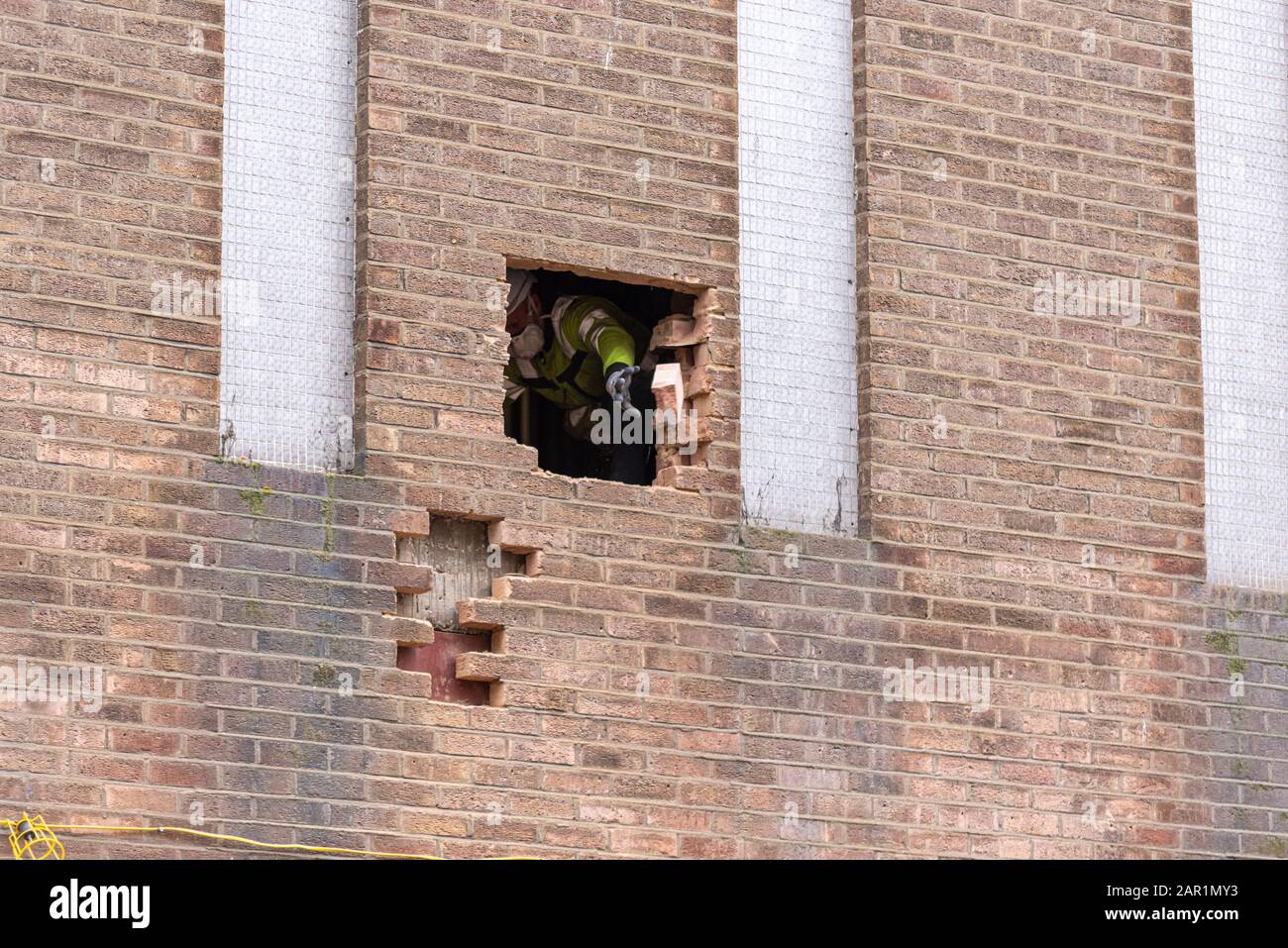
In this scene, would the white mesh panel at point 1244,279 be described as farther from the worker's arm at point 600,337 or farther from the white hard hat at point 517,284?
the white hard hat at point 517,284

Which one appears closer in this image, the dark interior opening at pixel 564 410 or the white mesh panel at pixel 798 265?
the white mesh panel at pixel 798 265

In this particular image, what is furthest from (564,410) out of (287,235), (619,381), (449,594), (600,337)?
(287,235)

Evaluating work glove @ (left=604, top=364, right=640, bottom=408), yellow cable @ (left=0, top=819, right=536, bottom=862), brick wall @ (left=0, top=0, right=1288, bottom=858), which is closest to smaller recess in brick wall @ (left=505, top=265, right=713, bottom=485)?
work glove @ (left=604, top=364, right=640, bottom=408)

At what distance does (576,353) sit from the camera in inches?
476

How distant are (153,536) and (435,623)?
1244 millimetres

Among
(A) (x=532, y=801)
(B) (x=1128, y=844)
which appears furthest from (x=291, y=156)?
(B) (x=1128, y=844)

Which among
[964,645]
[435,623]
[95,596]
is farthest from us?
[964,645]

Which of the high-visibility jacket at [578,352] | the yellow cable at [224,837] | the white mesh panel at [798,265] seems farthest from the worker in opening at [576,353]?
the yellow cable at [224,837]

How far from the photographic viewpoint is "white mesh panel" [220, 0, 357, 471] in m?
11.0

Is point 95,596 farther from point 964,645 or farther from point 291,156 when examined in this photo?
point 964,645

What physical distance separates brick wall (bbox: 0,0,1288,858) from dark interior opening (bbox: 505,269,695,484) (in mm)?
465

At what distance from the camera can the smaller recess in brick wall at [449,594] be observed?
11.1 meters

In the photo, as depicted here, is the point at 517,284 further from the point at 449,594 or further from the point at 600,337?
the point at 449,594

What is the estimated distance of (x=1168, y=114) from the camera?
42.6 feet
